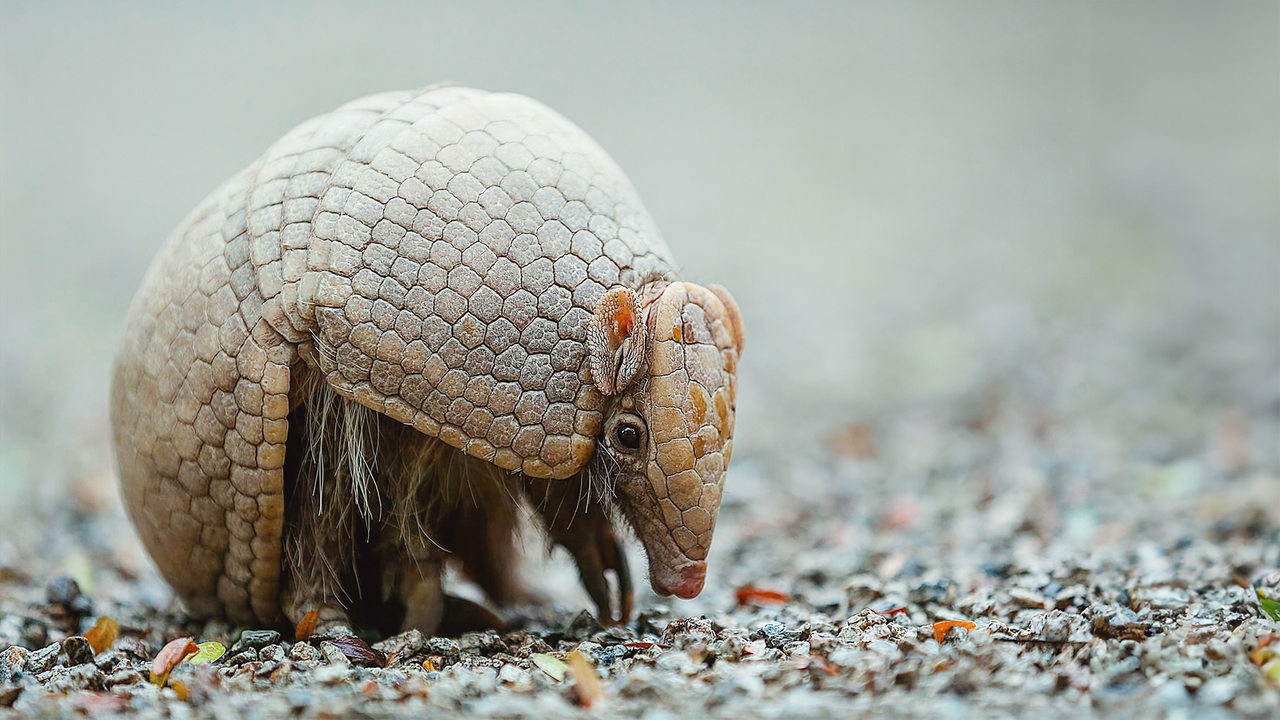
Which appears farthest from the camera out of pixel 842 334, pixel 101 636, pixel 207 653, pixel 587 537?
pixel 842 334

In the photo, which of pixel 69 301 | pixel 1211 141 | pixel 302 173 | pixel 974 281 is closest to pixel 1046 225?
pixel 974 281

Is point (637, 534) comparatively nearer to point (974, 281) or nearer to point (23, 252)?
point (974, 281)

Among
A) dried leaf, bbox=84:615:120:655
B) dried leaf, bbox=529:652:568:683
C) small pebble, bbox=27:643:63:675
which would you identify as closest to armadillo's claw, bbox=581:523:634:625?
dried leaf, bbox=529:652:568:683

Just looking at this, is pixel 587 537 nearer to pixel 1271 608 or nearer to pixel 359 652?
pixel 359 652

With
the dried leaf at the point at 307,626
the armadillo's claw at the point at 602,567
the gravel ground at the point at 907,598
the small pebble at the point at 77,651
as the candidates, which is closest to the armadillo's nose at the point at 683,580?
the gravel ground at the point at 907,598

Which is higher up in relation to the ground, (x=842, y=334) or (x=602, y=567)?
(x=842, y=334)

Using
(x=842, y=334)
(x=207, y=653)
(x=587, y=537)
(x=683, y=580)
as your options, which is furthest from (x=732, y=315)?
(x=842, y=334)
